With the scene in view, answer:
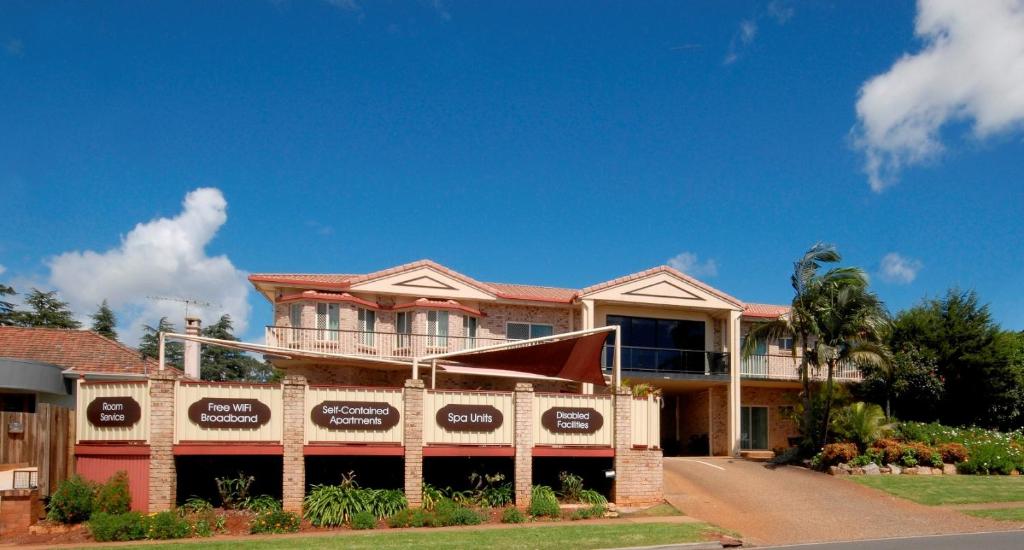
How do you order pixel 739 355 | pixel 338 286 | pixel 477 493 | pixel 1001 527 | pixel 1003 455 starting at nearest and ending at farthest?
pixel 1001 527 → pixel 477 493 → pixel 1003 455 → pixel 338 286 → pixel 739 355

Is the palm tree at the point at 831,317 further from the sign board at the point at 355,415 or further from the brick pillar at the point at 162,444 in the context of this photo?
the brick pillar at the point at 162,444

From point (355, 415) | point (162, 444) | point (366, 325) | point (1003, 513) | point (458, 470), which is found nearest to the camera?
point (162, 444)

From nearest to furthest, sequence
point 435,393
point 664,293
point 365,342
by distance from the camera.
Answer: point 435,393
point 365,342
point 664,293

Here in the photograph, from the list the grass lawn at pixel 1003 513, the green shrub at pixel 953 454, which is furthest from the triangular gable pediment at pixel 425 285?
the grass lawn at pixel 1003 513

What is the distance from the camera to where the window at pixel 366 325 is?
29.2m

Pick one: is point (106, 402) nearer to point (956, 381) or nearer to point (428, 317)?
point (428, 317)

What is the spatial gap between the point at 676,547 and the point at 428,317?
1569 centimetres

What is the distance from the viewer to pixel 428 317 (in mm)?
29797

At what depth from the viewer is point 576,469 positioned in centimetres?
2145

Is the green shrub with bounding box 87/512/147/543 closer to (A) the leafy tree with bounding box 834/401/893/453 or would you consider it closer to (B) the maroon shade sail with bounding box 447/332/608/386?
(B) the maroon shade sail with bounding box 447/332/608/386

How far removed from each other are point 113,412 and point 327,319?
10.7 m

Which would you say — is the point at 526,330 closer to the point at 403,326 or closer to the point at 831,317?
the point at 403,326

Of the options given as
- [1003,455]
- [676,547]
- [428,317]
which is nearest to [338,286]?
[428,317]

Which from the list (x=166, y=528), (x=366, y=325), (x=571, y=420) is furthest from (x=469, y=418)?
(x=366, y=325)
